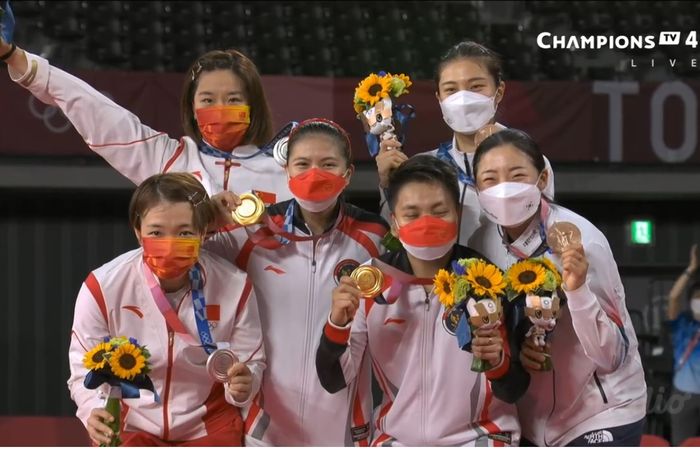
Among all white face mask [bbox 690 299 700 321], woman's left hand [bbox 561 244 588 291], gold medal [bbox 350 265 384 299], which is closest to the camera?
woman's left hand [bbox 561 244 588 291]

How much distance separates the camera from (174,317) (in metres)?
2.87

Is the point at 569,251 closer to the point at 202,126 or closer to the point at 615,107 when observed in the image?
the point at 202,126

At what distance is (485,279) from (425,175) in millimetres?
333

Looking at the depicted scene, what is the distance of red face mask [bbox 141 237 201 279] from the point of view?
2824 millimetres

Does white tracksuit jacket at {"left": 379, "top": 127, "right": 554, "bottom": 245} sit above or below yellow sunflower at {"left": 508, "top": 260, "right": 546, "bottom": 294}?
above

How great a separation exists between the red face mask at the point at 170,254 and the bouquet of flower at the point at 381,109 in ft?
1.98

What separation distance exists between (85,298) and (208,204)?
0.39 metres

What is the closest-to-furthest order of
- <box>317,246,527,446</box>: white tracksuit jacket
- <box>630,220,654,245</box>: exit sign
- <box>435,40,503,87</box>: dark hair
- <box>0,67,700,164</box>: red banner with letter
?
<box>317,246,527,446</box>: white tracksuit jacket → <box>435,40,503,87</box>: dark hair → <box>0,67,700,164</box>: red banner with letter → <box>630,220,654,245</box>: exit sign

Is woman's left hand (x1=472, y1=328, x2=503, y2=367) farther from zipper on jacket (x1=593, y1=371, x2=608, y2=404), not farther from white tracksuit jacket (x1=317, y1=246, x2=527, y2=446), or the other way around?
zipper on jacket (x1=593, y1=371, x2=608, y2=404)

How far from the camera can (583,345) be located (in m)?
2.74

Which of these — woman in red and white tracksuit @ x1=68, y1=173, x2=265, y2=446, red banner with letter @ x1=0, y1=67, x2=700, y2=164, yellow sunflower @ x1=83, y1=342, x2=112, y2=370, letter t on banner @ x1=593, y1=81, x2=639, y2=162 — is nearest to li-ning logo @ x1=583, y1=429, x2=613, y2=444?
woman in red and white tracksuit @ x1=68, y1=173, x2=265, y2=446

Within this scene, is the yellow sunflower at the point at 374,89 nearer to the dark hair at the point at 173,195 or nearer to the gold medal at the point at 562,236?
the dark hair at the point at 173,195

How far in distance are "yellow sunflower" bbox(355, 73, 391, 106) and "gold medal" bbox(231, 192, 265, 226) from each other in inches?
18.6

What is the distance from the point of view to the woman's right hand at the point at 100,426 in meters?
2.70
